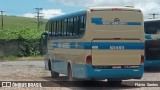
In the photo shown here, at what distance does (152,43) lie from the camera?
1027 inches

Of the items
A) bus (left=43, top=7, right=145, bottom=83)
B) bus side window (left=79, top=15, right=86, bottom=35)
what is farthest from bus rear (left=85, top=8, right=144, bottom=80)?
bus side window (left=79, top=15, right=86, bottom=35)

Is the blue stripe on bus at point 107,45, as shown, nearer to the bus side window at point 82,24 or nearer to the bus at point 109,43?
the bus at point 109,43

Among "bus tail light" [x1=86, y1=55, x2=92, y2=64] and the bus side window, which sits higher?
the bus side window

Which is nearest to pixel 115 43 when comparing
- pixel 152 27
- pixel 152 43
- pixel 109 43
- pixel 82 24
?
pixel 109 43

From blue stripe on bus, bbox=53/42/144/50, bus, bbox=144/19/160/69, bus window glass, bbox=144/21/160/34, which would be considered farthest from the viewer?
bus window glass, bbox=144/21/160/34

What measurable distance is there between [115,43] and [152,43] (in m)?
9.25

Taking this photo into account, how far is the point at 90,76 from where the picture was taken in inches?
672

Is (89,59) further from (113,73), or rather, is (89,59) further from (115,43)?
(115,43)

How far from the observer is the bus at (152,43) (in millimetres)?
26016

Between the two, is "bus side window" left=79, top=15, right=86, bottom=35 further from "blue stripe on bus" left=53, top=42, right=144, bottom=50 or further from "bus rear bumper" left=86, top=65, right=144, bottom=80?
"bus rear bumper" left=86, top=65, right=144, bottom=80

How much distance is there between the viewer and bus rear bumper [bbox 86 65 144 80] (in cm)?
1703

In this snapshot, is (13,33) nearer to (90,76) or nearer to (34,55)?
(34,55)

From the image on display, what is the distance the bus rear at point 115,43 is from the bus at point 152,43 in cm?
857

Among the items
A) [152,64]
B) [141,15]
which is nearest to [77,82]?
[141,15]
